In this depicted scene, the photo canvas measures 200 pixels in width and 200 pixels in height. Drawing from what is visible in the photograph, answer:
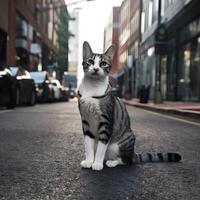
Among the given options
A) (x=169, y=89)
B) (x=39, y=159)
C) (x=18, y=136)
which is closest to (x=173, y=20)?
(x=169, y=89)

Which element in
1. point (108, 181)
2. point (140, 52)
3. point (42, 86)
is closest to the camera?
point (108, 181)

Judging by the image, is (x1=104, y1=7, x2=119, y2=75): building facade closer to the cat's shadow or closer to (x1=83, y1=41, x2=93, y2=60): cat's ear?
(x1=83, y1=41, x2=93, y2=60): cat's ear

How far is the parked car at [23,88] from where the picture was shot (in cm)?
1897

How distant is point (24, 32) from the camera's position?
135 ft

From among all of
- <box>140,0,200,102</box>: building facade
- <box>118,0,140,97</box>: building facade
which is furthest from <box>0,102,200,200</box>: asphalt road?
<box>118,0,140,97</box>: building facade

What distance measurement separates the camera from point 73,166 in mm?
4938

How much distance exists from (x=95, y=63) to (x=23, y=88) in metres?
15.6

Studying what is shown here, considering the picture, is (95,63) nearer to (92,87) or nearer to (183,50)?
(92,87)

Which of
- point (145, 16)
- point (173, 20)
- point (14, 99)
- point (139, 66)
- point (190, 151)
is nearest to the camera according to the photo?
point (190, 151)

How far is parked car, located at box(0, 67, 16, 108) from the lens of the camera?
51.7ft

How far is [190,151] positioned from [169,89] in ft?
97.6

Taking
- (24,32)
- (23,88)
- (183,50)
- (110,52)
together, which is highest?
(24,32)

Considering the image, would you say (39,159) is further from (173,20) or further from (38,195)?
(173,20)

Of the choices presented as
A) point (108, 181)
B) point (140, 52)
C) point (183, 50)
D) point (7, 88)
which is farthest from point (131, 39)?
point (108, 181)
